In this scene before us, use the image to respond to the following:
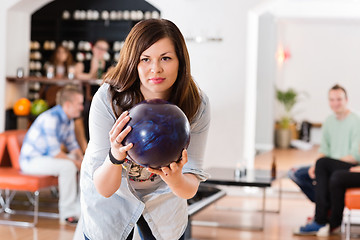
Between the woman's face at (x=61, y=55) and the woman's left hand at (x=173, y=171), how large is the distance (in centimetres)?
686

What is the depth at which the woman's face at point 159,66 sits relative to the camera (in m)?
1.79

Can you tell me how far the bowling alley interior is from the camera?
5445 mm

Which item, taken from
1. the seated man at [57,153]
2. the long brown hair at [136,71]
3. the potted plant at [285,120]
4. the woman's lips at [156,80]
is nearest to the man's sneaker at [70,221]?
the seated man at [57,153]

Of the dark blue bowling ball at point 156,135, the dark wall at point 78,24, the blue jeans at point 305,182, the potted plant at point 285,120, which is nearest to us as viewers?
the dark blue bowling ball at point 156,135

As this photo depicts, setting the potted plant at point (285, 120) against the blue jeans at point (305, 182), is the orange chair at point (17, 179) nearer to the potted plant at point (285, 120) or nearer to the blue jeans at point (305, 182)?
the blue jeans at point (305, 182)

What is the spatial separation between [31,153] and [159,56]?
157 inches

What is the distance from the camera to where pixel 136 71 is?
1.83 meters

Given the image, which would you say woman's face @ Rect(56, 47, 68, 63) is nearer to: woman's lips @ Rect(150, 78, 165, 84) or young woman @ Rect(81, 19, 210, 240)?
young woman @ Rect(81, 19, 210, 240)

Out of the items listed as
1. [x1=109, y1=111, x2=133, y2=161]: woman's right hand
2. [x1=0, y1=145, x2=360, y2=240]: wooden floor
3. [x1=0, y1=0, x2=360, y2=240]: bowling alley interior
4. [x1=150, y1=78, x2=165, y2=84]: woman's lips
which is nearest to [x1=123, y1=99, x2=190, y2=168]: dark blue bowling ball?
[x1=109, y1=111, x2=133, y2=161]: woman's right hand

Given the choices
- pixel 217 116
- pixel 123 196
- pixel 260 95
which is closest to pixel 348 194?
pixel 217 116

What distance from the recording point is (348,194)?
507 cm

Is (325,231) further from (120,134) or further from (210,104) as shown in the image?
(120,134)

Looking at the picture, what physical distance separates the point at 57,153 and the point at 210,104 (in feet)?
5.10

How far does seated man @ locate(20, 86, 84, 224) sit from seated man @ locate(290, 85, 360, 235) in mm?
2026
